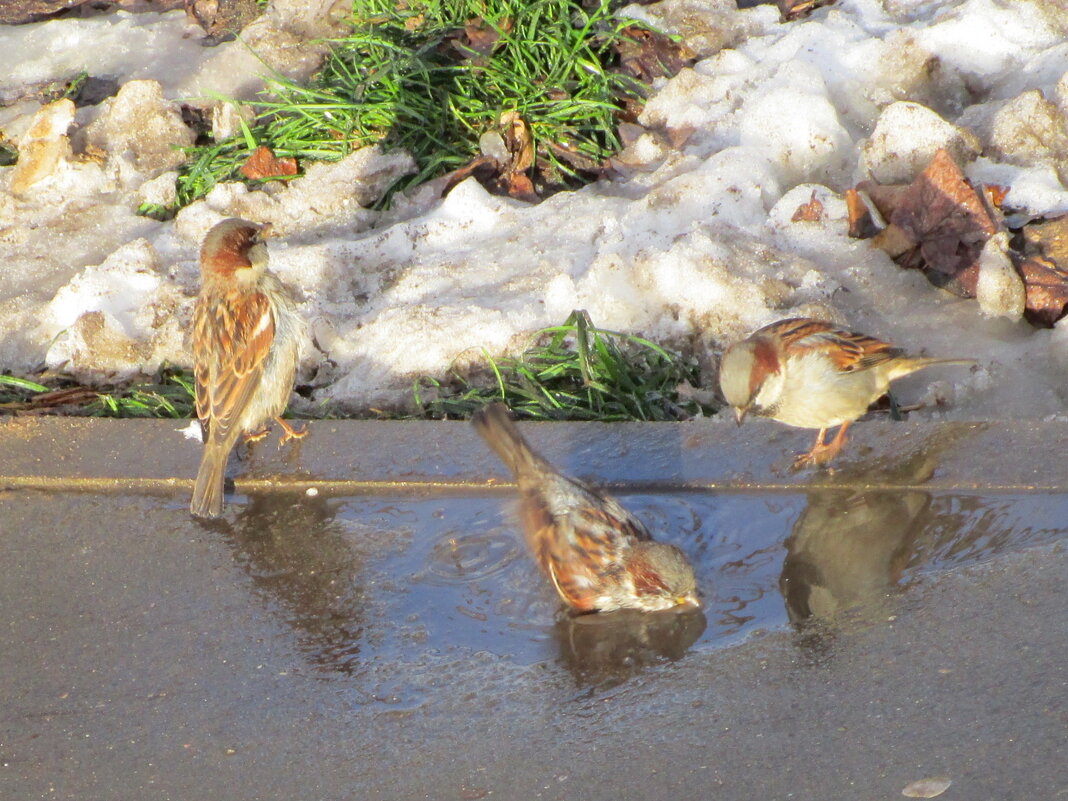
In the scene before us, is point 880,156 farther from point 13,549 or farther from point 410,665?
point 13,549

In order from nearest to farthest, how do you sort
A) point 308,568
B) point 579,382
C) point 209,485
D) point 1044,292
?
point 308,568 < point 209,485 < point 1044,292 < point 579,382

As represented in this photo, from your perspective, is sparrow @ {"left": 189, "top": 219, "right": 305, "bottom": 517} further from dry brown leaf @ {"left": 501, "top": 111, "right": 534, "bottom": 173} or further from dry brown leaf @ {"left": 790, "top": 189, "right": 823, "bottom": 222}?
dry brown leaf @ {"left": 790, "top": 189, "right": 823, "bottom": 222}

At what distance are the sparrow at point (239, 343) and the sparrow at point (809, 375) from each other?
172 centimetres

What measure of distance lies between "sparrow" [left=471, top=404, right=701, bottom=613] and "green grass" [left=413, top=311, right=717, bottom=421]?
1056 mm

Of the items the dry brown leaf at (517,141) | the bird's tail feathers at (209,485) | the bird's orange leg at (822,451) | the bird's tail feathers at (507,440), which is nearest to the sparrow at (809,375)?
the bird's orange leg at (822,451)

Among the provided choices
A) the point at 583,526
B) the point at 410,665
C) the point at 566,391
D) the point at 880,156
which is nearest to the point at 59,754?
the point at 410,665

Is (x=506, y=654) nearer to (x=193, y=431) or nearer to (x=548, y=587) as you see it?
(x=548, y=587)

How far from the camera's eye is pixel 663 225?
583 cm

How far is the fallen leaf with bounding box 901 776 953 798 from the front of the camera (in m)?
2.66

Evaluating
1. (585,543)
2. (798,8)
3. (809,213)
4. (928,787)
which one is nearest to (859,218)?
(809,213)

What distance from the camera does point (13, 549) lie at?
13.3ft

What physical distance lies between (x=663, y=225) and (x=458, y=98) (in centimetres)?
185

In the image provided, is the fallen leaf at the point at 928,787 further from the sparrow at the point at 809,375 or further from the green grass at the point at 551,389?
the green grass at the point at 551,389

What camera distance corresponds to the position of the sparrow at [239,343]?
178 inches
